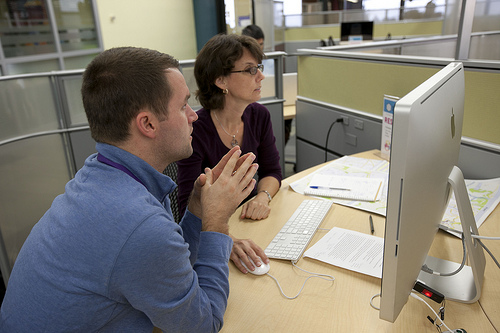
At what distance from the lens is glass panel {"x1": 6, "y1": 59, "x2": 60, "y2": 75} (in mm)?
4035

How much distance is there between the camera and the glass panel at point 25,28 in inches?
163

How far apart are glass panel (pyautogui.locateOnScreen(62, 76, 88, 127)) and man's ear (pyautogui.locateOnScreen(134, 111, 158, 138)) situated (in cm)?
171

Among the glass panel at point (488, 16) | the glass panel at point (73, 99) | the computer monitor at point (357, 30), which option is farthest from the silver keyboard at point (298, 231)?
the glass panel at point (488, 16)

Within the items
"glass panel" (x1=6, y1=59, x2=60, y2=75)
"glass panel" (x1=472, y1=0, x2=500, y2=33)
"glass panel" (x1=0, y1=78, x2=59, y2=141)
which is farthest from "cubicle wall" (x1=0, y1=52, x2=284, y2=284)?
"glass panel" (x1=472, y1=0, x2=500, y2=33)

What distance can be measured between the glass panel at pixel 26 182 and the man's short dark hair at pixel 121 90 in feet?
5.55

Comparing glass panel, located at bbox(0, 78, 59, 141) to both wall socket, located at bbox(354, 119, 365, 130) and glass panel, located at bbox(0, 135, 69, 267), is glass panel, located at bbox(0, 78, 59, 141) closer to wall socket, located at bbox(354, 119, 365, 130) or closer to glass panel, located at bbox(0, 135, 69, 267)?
glass panel, located at bbox(0, 135, 69, 267)

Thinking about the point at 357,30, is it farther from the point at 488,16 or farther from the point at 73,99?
the point at 73,99

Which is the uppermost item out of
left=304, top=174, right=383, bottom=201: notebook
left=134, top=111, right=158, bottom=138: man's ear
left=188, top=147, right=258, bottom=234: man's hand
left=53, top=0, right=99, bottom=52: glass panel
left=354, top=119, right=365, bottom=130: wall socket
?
left=53, top=0, right=99, bottom=52: glass panel

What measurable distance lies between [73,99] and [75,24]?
9.84 feet

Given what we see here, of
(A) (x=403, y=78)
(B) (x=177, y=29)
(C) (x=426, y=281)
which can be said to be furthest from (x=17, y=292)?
(B) (x=177, y=29)

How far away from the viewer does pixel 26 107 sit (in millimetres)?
2158

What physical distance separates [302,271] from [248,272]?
0.14 metres

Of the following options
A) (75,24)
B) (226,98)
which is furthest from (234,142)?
(75,24)

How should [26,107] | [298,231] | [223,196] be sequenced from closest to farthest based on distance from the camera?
[223,196] < [298,231] < [26,107]
